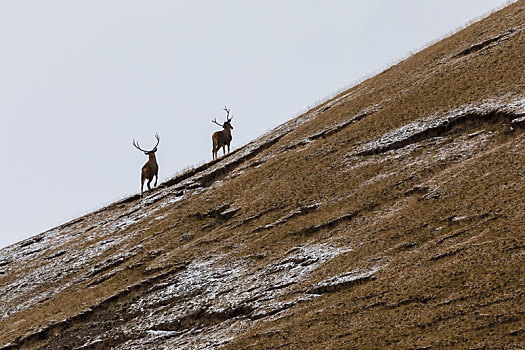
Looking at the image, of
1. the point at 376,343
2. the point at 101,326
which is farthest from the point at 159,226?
the point at 376,343

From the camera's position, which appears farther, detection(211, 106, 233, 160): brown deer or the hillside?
detection(211, 106, 233, 160): brown deer

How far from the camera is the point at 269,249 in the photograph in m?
27.0

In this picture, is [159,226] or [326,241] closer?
[326,241]

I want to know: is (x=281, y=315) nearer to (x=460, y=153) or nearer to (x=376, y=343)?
(x=376, y=343)

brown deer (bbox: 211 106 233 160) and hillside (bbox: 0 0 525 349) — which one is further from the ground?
brown deer (bbox: 211 106 233 160)

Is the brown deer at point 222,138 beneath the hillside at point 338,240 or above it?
above

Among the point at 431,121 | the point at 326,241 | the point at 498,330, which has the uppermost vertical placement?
the point at 431,121

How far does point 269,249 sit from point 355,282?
599 cm

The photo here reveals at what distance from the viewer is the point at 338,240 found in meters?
24.9

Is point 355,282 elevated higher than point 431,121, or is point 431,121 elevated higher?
point 431,121

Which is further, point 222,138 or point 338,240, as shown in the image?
point 222,138

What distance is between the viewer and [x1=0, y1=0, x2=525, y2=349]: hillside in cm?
1922

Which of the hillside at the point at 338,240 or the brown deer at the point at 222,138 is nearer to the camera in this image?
the hillside at the point at 338,240

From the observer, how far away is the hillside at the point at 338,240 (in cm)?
1922
